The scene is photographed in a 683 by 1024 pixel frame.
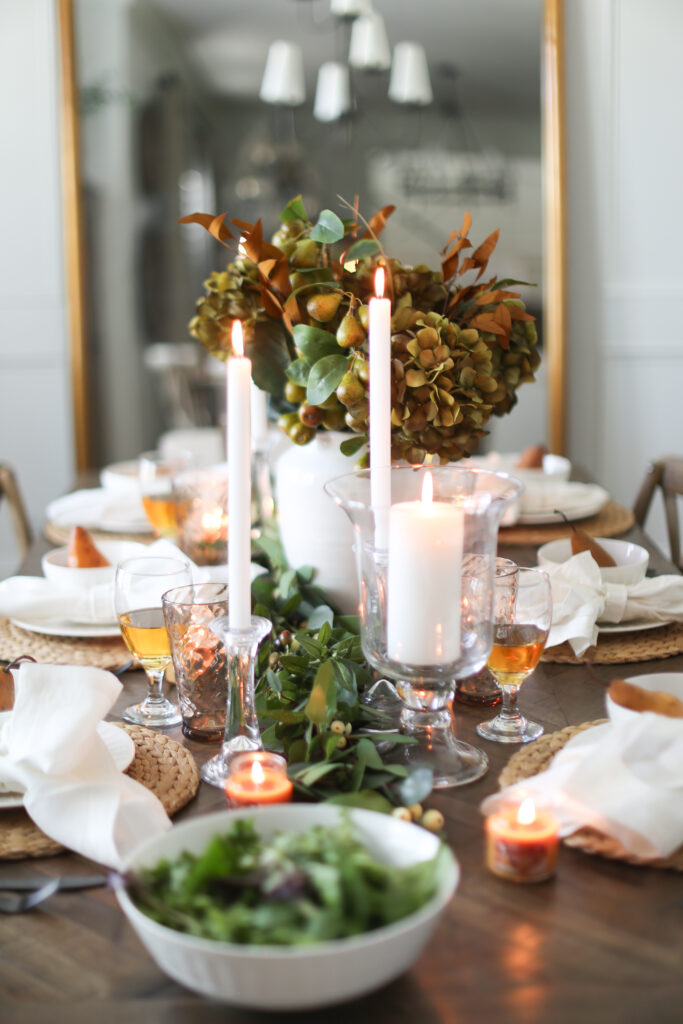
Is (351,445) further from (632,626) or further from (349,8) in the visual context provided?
(349,8)

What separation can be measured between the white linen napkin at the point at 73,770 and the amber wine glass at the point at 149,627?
0.53 ft

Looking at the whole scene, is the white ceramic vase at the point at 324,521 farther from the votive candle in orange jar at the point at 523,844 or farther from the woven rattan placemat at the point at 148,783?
the votive candle in orange jar at the point at 523,844

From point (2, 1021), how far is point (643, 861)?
0.41 m

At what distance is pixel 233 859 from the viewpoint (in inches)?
22.0

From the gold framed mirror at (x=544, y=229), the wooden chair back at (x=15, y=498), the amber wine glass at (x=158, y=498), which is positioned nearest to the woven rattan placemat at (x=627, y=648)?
the amber wine glass at (x=158, y=498)

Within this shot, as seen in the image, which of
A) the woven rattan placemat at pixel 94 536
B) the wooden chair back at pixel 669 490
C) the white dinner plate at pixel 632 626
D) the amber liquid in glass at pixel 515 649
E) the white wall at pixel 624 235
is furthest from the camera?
the white wall at pixel 624 235

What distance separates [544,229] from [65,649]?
120 inches

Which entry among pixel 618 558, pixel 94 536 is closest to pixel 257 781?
pixel 618 558

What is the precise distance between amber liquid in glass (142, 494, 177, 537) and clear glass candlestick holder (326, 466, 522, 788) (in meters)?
0.81

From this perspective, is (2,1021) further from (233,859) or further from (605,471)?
(605,471)

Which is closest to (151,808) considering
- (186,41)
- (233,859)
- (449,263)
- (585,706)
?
(233,859)

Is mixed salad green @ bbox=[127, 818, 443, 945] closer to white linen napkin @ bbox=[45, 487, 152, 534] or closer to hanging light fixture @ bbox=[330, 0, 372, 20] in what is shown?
white linen napkin @ bbox=[45, 487, 152, 534]

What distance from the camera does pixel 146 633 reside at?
93 centimetres

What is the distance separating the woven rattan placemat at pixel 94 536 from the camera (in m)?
1.72
